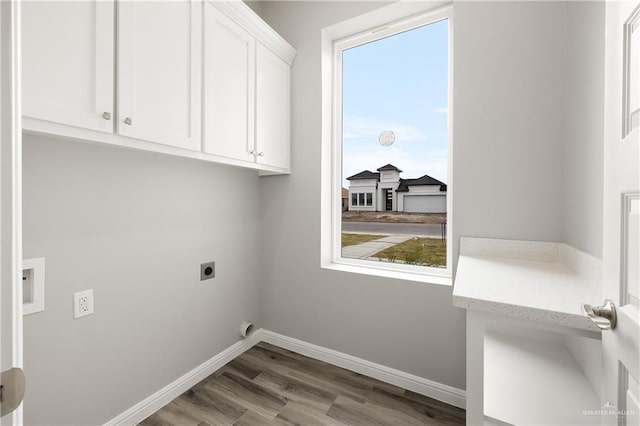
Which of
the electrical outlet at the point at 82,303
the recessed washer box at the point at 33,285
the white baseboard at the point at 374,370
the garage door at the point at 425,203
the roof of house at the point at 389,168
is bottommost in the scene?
the white baseboard at the point at 374,370

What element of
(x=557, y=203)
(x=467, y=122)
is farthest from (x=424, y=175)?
(x=557, y=203)

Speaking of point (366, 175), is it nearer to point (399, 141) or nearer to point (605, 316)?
point (399, 141)

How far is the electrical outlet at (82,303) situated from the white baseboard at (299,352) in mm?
574

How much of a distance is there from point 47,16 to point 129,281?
113 centimetres

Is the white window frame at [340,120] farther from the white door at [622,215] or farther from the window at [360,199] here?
the white door at [622,215]

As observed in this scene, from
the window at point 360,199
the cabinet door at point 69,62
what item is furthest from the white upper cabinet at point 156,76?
the window at point 360,199

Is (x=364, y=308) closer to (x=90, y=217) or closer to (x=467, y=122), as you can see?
(x=467, y=122)

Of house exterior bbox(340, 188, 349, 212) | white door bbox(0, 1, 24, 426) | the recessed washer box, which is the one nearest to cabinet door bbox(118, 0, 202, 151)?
the recessed washer box

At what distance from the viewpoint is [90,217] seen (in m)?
1.26

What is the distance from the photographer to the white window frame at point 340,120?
1761mm

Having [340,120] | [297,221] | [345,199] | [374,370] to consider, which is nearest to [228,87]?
[340,120]

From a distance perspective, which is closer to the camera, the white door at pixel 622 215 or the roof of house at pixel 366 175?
the white door at pixel 622 215

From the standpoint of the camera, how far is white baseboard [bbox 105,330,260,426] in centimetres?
142

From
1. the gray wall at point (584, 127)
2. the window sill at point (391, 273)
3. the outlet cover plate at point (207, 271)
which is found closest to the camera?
the gray wall at point (584, 127)
